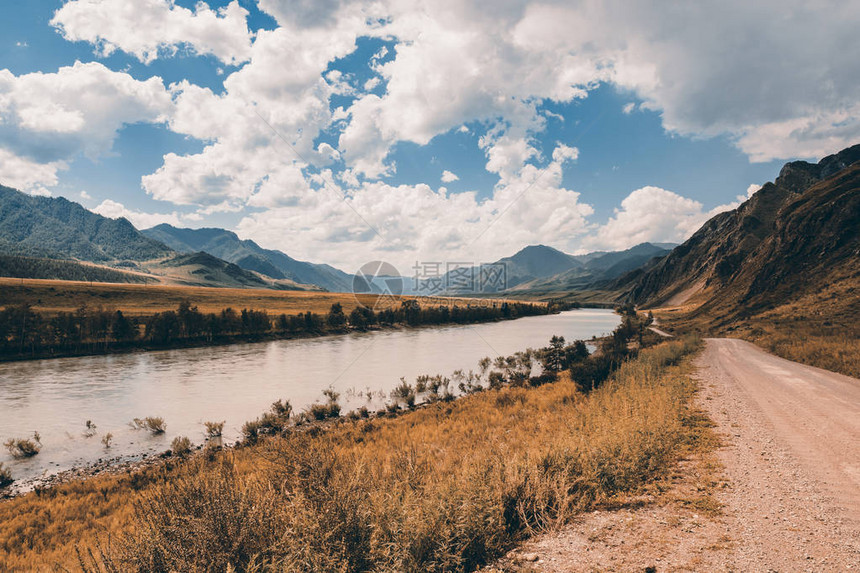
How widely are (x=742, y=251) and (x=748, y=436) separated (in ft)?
461

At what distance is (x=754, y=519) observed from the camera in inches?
232

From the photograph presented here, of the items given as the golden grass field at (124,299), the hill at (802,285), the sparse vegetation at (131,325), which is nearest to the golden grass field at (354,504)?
the hill at (802,285)

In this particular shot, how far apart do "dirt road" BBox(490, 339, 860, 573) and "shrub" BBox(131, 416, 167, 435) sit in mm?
23767

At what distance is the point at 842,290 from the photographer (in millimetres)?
43406

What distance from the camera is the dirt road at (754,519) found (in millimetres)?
4945

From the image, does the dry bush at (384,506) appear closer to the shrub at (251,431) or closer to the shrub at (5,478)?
the shrub at (251,431)

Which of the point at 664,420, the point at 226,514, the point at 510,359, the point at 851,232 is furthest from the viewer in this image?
the point at 851,232

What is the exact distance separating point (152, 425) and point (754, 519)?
2702cm

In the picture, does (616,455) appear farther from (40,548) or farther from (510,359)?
(510,359)

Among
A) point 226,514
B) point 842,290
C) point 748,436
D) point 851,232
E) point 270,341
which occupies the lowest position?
point 270,341

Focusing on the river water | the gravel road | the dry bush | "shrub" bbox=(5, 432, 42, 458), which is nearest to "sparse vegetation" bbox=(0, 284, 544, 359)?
the river water

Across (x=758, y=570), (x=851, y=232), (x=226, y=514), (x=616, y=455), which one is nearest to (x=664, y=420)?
(x=616, y=455)

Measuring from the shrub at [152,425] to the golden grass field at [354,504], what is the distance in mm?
7000

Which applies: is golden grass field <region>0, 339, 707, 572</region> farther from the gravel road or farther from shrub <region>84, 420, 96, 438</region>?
shrub <region>84, 420, 96, 438</region>
